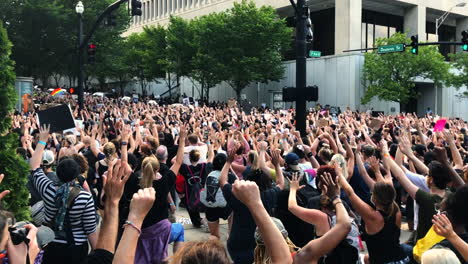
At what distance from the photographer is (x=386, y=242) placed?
4711mm

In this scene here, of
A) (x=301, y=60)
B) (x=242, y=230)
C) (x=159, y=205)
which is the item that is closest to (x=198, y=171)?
(x=159, y=205)

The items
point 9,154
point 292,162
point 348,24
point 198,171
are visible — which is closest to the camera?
point 9,154

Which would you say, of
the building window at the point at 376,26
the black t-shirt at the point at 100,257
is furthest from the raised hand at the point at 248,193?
the building window at the point at 376,26

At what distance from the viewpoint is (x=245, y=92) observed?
54.2 metres

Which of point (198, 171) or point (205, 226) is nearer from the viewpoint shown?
point (198, 171)

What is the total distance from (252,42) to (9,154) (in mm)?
39584

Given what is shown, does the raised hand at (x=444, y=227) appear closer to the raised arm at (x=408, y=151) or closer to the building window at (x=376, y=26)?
the raised arm at (x=408, y=151)

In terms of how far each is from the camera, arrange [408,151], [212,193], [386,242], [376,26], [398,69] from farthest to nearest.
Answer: [376,26]
[398,69]
[212,193]
[408,151]
[386,242]

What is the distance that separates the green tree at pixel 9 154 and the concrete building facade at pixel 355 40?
130ft

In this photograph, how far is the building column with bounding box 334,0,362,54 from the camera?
43.6 metres

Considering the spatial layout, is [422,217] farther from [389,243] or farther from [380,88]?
[380,88]

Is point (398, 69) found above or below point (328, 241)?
above

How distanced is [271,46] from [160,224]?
132ft

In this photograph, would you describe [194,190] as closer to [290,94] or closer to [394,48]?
[290,94]
